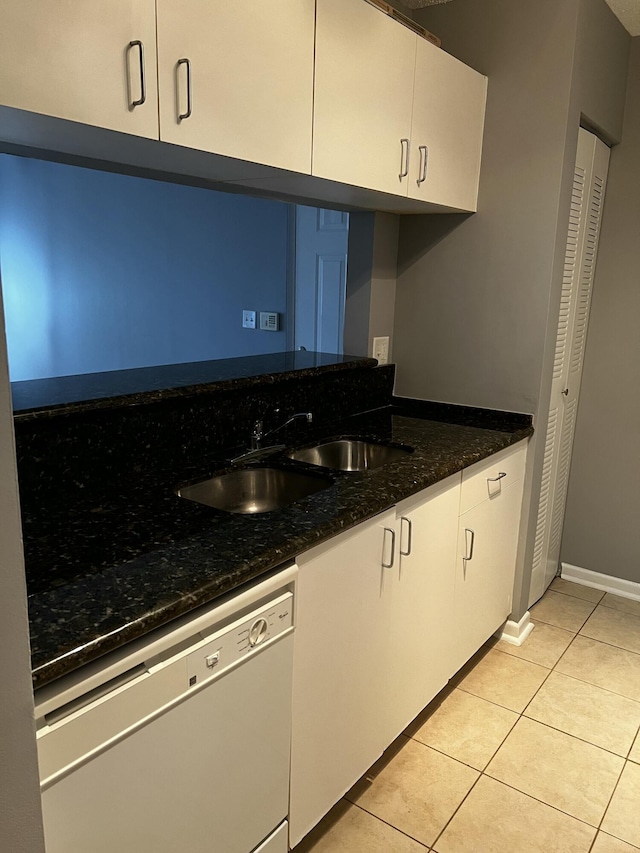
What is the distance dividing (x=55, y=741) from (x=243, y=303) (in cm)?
300

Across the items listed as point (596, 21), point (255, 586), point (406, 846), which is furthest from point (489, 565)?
point (596, 21)

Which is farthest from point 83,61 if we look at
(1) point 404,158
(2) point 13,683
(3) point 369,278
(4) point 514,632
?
(4) point 514,632

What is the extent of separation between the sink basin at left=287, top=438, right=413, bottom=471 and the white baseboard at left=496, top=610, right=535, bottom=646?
3.36 feet

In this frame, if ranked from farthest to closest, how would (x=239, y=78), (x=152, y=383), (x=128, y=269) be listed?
1. (x=128, y=269)
2. (x=152, y=383)
3. (x=239, y=78)

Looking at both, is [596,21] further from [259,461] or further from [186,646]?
[186,646]

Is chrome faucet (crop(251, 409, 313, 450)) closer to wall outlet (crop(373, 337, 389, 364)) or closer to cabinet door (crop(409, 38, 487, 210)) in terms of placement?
wall outlet (crop(373, 337, 389, 364))

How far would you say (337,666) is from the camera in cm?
161

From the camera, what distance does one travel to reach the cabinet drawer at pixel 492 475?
2129mm

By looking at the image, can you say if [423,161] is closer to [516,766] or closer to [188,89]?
[188,89]

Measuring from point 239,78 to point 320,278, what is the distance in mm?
2017

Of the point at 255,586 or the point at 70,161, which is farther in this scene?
the point at 70,161

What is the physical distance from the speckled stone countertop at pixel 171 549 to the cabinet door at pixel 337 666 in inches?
3.0

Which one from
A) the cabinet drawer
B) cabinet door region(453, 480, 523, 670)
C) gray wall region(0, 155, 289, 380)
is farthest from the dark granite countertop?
gray wall region(0, 155, 289, 380)

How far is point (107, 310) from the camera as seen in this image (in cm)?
426
